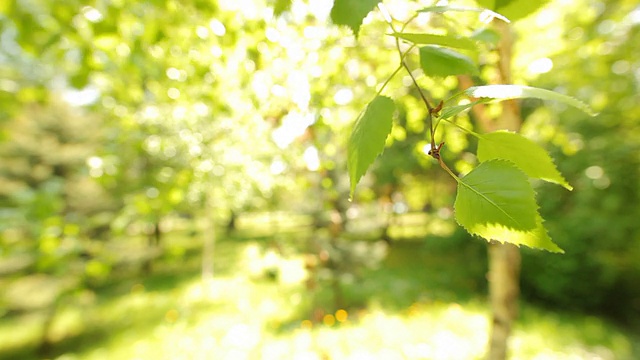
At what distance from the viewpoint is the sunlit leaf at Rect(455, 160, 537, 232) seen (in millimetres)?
327

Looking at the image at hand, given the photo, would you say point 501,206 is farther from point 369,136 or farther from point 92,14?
point 92,14

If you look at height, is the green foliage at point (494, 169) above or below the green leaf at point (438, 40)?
below

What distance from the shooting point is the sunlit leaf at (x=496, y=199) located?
0.33 meters

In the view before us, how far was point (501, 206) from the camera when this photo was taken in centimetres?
34

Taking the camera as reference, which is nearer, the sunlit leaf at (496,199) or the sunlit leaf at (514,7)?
the sunlit leaf at (496,199)

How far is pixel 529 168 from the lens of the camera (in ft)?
1.24

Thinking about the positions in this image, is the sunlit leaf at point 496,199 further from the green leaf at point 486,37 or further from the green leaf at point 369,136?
the green leaf at point 486,37

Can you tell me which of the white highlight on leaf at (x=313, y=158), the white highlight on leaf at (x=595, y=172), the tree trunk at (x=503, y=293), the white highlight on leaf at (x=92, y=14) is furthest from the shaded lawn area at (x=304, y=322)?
the white highlight on leaf at (x=92, y=14)

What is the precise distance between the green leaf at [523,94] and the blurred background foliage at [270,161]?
600 mm

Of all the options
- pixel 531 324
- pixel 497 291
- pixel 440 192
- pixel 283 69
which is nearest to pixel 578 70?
pixel 497 291

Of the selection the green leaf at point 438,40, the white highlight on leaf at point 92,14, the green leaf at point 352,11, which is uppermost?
the white highlight on leaf at point 92,14

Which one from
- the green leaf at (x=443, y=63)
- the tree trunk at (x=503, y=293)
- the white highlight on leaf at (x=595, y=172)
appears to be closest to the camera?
the green leaf at (x=443, y=63)

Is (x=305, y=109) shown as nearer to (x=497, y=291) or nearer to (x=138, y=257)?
(x=497, y=291)

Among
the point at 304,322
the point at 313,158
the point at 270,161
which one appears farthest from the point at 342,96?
the point at 304,322
